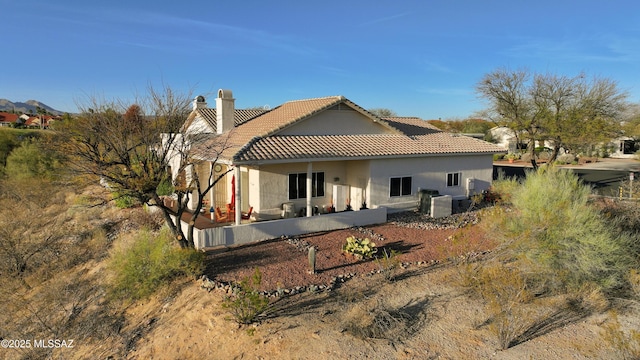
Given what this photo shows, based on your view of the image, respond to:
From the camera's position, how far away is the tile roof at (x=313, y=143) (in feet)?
53.8

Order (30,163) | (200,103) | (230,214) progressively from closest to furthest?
(230,214)
(200,103)
(30,163)

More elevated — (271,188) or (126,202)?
(271,188)

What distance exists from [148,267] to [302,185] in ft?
27.4

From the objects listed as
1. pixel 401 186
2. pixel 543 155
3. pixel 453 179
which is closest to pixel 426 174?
pixel 401 186

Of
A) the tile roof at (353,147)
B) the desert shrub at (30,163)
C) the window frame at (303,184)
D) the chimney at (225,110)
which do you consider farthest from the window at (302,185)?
the desert shrub at (30,163)

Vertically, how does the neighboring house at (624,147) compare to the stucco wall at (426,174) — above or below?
above

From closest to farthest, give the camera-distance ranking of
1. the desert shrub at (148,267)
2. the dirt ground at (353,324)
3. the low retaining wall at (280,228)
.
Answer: the dirt ground at (353,324) → the desert shrub at (148,267) → the low retaining wall at (280,228)

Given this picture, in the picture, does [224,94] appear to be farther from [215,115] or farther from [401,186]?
[401,186]

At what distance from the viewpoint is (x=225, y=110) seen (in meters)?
20.5

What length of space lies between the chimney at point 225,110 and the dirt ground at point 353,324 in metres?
9.93

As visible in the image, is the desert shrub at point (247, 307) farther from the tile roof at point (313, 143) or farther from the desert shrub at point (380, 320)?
the tile roof at point (313, 143)

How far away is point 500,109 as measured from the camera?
31578 millimetres

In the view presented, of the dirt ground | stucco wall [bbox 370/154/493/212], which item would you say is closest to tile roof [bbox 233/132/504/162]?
stucco wall [bbox 370/154/493/212]

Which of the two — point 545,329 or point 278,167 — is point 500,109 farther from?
point 545,329
